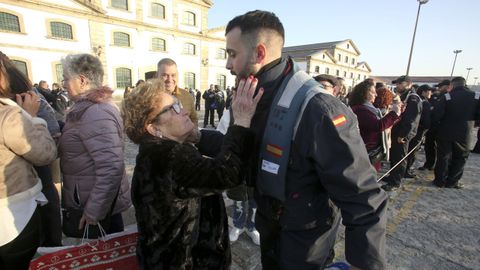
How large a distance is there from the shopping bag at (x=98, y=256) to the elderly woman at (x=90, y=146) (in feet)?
1.06

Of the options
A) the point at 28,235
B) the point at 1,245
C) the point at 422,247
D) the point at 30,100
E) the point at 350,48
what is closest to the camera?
the point at 1,245

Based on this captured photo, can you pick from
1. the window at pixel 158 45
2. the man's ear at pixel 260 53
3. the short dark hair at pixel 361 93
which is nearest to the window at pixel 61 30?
the window at pixel 158 45

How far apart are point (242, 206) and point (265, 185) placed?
6.65 feet

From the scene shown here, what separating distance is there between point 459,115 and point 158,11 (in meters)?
26.5

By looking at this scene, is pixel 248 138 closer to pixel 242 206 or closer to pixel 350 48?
pixel 242 206

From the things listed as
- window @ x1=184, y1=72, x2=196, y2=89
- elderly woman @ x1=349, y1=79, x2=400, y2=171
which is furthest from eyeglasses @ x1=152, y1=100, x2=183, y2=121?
window @ x1=184, y1=72, x2=196, y2=89

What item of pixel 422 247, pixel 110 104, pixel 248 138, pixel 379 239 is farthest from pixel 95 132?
pixel 422 247

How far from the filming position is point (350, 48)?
5159 centimetres

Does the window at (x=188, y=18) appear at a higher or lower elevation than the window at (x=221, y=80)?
higher

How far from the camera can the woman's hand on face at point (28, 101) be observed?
6.15 ft

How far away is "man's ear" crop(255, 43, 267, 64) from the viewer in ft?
4.48

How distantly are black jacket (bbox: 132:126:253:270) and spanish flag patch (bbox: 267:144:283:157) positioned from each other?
0.42 feet

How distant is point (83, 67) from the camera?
6.68ft

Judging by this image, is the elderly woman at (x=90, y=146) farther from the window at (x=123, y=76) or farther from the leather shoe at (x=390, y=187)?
the window at (x=123, y=76)
